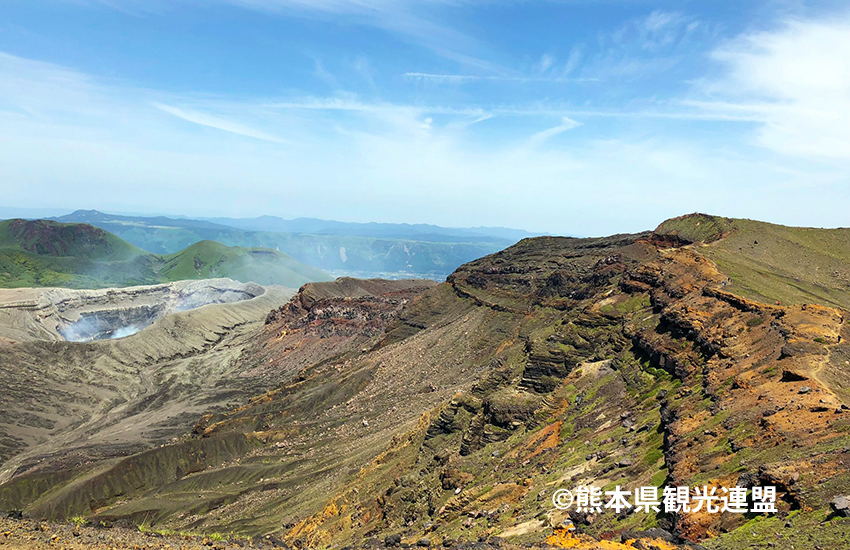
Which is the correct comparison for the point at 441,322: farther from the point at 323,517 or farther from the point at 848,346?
the point at 848,346

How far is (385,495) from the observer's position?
43.4 meters

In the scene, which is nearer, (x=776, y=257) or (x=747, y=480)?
(x=747, y=480)

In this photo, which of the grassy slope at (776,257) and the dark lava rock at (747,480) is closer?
the dark lava rock at (747,480)

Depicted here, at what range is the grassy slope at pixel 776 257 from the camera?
58.4 m

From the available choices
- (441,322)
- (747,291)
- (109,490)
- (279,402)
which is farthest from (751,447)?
(441,322)

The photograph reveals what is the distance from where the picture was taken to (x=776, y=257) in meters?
75.2

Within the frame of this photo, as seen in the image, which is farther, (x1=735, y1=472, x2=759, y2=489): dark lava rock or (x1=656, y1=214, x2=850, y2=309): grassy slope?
(x1=656, y1=214, x2=850, y2=309): grassy slope

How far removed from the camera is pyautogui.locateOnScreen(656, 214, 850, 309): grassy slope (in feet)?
192

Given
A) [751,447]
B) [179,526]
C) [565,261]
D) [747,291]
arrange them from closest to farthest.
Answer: [751,447], [747,291], [179,526], [565,261]

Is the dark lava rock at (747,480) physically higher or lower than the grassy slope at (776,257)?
lower

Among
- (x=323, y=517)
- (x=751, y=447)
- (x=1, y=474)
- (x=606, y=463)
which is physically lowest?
(x=1, y=474)

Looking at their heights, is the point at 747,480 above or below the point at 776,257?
below

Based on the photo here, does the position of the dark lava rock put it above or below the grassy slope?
below

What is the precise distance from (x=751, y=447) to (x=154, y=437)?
107446 millimetres
